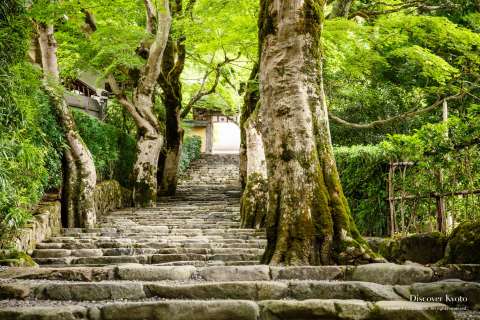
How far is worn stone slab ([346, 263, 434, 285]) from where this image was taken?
4453 mm

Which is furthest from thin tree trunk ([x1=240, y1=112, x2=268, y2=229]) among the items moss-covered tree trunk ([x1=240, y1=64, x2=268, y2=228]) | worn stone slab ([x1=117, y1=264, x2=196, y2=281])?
worn stone slab ([x1=117, y1=264, x2=196, y2=281])

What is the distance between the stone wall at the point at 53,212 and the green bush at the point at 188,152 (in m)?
6.21

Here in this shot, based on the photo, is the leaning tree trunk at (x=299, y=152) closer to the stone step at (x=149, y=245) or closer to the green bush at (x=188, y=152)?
the stone step at (x=149, y=245)

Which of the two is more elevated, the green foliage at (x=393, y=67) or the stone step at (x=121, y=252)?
the green foliage at (x=393, y=67)

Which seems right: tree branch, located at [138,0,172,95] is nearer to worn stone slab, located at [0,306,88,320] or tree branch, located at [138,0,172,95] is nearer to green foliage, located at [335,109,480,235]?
green foliage, located at [335,109,480,235]

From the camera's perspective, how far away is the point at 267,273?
481 cm

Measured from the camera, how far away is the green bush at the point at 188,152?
22.1m

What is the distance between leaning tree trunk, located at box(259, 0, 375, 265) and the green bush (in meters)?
14.7

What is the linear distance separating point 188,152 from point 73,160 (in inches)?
551

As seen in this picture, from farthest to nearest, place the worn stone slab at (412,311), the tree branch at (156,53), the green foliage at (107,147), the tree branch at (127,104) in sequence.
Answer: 1. the tree branch at (127,104)
2. the tree branch at (156,53)
3. the green foliage at (107,147)
4. the worn stone slab at (412,311)

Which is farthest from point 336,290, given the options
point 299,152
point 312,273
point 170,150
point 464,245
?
point 170,150

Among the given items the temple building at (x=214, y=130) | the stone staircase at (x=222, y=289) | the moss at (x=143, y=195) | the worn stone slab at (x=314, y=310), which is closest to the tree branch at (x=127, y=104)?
the moss at (x=143, y=195)

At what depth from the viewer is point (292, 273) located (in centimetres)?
477

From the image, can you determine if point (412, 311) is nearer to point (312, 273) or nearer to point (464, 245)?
point (312, 273)
